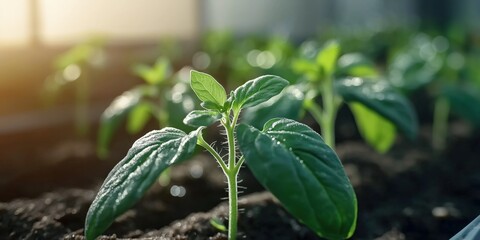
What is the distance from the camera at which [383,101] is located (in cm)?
175

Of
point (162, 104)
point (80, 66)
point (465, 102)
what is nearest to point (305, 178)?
point (162, 104)

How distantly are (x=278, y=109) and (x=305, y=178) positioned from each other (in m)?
0.71

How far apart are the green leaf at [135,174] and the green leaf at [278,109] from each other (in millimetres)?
575

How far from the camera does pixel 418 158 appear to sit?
2580 mm

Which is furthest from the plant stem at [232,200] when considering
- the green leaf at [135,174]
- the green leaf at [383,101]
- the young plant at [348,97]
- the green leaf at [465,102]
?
the green leaf at [465,102]

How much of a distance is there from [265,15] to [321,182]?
269 inches

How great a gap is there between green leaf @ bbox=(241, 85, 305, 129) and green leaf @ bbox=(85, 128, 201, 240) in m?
0.57

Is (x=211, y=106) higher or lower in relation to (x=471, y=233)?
higher

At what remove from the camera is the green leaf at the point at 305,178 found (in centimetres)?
98

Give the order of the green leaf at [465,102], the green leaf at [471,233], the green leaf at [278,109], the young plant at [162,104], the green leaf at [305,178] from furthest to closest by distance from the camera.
Result: the green leaf at [465,102] → the young plant at [162,104] → the green leaf at [278,109] → the green leaf at [471,233] → the green leaf at [305,178]

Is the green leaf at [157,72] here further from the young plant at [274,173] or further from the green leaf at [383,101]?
the young plant at [274,173]

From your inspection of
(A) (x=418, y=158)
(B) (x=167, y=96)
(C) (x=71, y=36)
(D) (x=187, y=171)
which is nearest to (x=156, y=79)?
(B) (x=167, y=96)

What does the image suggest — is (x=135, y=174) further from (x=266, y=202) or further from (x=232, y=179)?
(x=266, y=202)

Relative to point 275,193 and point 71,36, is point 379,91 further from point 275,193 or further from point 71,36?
point 71,36
